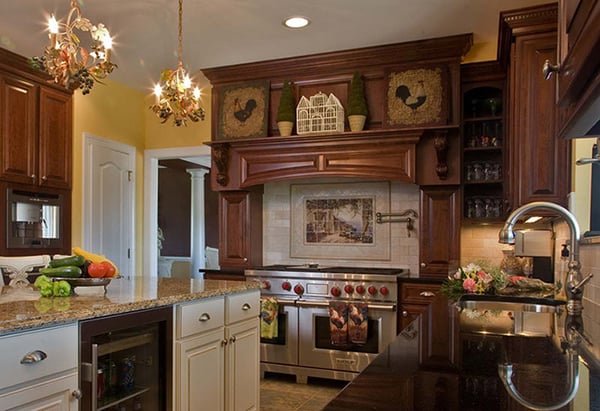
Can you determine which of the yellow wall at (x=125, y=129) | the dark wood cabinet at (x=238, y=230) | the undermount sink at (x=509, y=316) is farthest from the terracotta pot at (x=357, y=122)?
the undermount sink at (x=509, y=316)

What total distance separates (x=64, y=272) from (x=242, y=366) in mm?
1091

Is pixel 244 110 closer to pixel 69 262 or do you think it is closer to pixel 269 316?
pixel 269 316

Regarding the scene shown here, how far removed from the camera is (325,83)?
433cm

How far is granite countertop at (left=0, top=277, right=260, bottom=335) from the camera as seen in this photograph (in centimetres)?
161

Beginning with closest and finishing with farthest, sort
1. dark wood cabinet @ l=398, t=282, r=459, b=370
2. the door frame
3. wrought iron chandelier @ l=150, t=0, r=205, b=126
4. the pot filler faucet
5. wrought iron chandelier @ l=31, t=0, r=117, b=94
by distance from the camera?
dark wood cabinet @ l=398, t=282, r=459, b=370, the pot filler faucet, wrought iron chandelier @ l=31, t=0, r=117, b=94, wrought iron chandelier @ l=150, t=0, r=205, b=126, the door frame

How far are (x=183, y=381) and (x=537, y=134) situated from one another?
7.85 ft

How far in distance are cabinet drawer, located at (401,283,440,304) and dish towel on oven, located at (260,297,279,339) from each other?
1048mm

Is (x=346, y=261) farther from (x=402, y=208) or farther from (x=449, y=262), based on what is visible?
(x=449, y=262)

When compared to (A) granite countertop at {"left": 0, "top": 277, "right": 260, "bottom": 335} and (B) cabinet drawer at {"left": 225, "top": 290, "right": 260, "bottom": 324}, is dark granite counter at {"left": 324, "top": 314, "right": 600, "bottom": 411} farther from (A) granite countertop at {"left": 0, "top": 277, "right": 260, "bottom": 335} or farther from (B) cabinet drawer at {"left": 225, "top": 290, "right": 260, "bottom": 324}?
(B) cabinet drawer at {"left": 225, "top": 290, "right": 260, "bottom": 324}

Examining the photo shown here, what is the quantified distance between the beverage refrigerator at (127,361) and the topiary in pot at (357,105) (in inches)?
96.2

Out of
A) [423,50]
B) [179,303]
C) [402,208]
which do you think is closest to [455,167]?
[402,208]

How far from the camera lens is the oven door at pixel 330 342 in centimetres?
382

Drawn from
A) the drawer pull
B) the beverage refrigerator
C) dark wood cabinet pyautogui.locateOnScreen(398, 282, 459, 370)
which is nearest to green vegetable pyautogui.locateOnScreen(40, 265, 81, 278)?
the beverage refrigerator

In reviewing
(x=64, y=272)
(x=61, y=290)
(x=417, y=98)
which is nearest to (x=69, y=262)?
(x=64, y=272)
